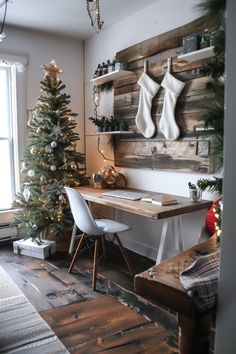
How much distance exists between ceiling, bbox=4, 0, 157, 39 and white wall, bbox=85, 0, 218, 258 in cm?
12

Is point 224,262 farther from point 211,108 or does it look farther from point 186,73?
point 186,73

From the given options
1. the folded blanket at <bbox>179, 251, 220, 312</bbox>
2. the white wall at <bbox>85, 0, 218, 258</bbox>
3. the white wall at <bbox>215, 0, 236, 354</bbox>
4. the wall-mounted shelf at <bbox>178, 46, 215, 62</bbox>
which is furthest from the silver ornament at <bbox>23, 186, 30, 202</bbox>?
the white wall at <bbox>215, 0, 236, 354</bbox>

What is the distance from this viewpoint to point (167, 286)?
0.96 metres

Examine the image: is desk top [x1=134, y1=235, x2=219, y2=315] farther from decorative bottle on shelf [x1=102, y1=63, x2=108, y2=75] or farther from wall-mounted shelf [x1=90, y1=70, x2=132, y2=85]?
decorative bottle on shelf [x1=102, y1=63, x2=108, y2=75]

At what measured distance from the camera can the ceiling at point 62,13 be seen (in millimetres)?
2854

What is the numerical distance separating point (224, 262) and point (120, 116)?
2753mm

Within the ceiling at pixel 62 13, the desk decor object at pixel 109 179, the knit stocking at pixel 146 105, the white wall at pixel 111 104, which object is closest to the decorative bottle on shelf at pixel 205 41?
the white wall at pixel 111 104

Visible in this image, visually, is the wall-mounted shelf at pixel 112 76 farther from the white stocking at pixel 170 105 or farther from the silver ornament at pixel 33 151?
the silver ornament at pixel 33 151

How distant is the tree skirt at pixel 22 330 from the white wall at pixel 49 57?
2078 mm

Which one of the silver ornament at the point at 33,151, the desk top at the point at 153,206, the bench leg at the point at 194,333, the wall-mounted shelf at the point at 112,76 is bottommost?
the bench leg at the point at 194,333

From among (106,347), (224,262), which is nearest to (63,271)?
(106,347)

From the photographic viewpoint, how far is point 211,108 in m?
1.22

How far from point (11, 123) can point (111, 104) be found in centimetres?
121

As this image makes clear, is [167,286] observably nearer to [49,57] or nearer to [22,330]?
[22,330]
